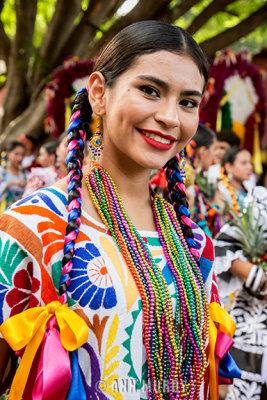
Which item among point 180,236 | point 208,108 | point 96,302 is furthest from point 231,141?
point 96,302

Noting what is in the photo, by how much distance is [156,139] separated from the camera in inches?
51.3

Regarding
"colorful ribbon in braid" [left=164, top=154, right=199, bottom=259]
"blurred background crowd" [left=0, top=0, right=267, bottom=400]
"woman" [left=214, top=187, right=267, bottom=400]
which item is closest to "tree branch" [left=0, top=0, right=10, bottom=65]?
"blurred background crowd" [left=0, top=0, right=267, bottom=400]

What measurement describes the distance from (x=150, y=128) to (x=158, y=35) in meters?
0.28

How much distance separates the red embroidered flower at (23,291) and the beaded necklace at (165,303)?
0.26 m

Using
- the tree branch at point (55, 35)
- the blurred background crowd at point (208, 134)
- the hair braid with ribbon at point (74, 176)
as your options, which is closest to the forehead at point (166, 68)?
the hair braid with ribbon at point (74, 176)

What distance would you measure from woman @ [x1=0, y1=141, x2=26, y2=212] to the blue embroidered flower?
16.1 feet

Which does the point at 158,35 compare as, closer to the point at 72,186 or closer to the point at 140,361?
the point at 72,186

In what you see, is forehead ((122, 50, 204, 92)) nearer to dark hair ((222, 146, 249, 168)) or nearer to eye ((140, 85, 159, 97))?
eye ((140, 85, 159, 97))

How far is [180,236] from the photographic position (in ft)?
4.90

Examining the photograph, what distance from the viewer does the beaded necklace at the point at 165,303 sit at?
4.12ft

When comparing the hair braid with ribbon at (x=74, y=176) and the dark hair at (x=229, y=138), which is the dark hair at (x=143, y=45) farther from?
the dark hair at (x=229, y=138)

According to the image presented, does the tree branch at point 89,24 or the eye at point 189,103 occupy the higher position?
the tree branch at point 89,24

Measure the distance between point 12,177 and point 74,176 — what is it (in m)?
5.22

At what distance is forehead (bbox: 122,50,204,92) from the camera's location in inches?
50.2
